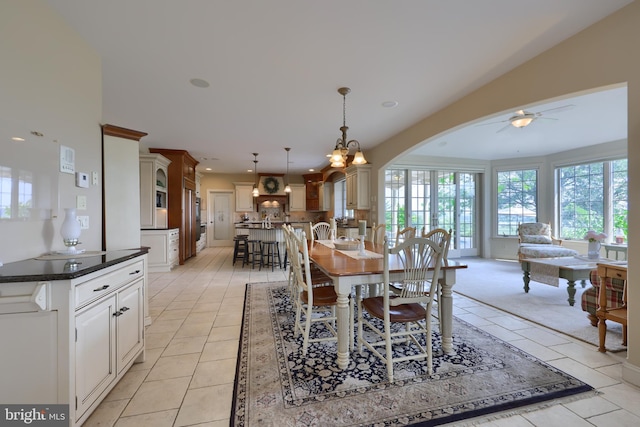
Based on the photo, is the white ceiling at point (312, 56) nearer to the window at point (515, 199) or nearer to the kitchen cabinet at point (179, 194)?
the kitchen cabinet at point (179, 194)

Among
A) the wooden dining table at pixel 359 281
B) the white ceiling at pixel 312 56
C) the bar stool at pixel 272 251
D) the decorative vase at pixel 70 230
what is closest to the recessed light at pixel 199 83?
the white ceiling at pixel 312 56

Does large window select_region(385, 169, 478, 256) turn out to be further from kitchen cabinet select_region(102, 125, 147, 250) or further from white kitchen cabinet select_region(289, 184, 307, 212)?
kitchen cabinet select_region(102, 125, 147, 250)

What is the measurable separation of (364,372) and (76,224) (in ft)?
7.70

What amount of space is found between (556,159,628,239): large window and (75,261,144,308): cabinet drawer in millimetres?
7620

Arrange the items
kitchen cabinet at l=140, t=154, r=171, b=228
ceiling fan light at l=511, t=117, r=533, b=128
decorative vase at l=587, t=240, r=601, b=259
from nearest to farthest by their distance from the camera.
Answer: ceiling fan light at l=511, t=117, r=533, b=128 < decorative vase at l=587, t=240, r=601, b=259 < kitchen cabinet at l=140, t=154, r=171, b=228

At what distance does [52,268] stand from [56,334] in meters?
0.35

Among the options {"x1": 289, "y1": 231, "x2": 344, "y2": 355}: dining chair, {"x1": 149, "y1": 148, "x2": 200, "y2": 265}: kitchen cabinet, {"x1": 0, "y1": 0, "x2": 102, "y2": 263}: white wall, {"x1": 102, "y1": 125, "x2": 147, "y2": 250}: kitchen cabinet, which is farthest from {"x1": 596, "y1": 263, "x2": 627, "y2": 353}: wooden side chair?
{"x1": 149, "y1": 148, "x2": 200, "y2": 265}: kitchen cabinet

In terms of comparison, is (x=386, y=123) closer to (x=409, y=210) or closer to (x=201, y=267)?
(x=409, y=210)

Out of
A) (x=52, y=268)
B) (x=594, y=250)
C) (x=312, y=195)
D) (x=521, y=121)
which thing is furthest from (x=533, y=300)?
(x=312, y=195)

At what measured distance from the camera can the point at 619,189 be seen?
5137mm

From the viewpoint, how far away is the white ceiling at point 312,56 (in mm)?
1899

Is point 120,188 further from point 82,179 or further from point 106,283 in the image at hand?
point 106,283

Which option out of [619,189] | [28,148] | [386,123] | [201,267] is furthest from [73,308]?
[619,189]

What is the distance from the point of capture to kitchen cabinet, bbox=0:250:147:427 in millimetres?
1211
